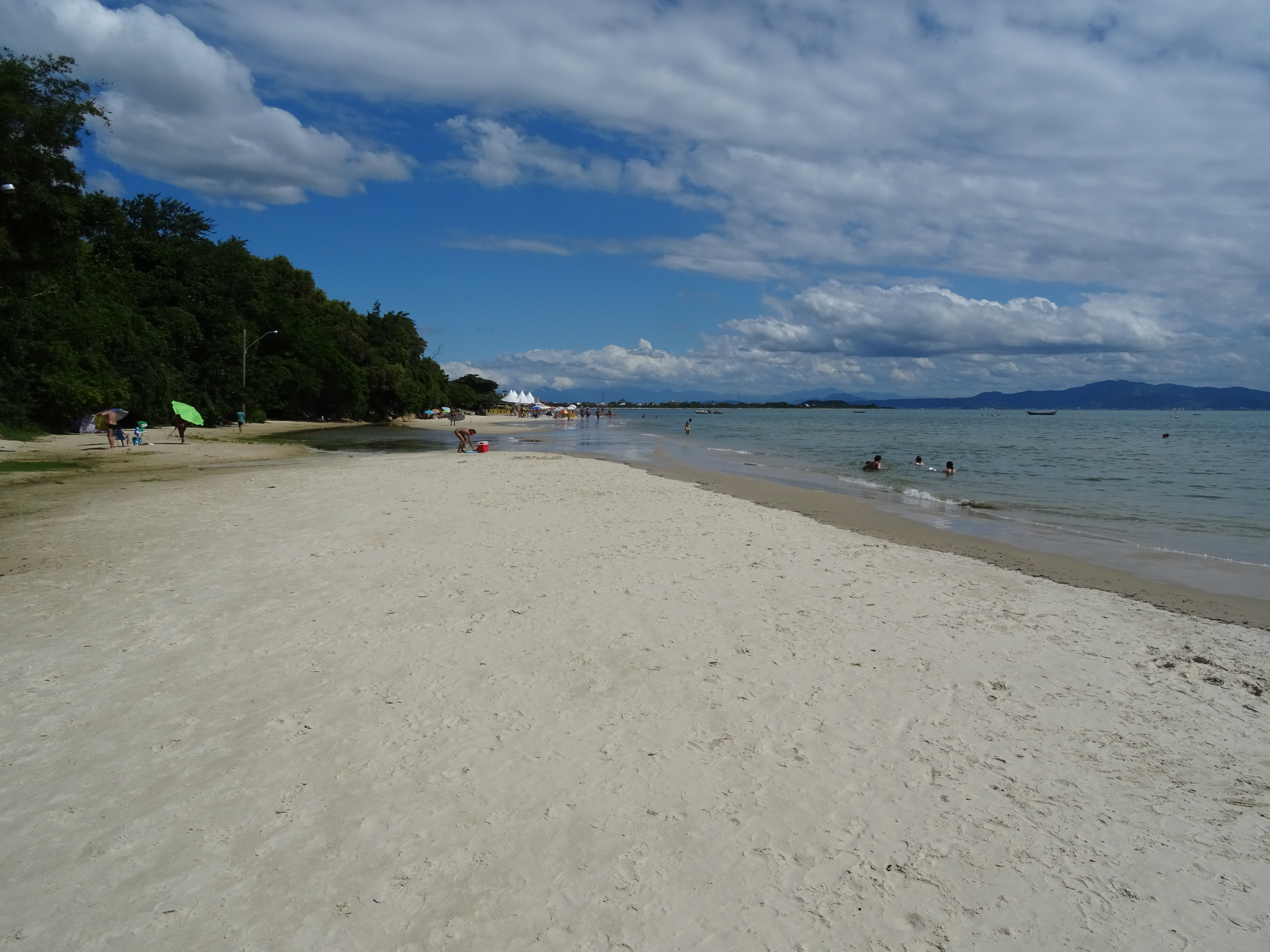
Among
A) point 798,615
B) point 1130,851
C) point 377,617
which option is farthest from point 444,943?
point 798,615

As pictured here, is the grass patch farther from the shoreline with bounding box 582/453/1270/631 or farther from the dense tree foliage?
the shoreline with bounding box 582/453/1270/631

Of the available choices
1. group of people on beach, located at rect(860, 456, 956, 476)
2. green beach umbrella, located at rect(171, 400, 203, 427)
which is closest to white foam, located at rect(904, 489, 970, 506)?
group of people on beach, located at rect(860, 456, 956, 476)

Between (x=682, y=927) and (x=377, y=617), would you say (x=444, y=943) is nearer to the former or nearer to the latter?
(x=682, y=927)

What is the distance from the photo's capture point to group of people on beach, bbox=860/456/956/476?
93.9 ft

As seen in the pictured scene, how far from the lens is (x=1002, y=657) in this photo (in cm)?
690

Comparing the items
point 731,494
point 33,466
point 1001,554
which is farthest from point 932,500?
point 33,466

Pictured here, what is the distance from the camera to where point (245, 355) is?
54.2 metres

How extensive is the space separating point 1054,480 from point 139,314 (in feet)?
163

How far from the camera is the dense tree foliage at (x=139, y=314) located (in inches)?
818

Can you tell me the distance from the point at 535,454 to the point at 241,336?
35968 millimetres

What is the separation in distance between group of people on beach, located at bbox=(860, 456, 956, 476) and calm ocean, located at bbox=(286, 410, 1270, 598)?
1.36 feet

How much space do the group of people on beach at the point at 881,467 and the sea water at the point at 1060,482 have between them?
0.23m

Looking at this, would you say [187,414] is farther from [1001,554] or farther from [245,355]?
[1001,554]

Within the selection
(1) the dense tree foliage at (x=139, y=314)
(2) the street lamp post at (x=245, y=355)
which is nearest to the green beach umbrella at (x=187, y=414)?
(1) the dense tree foliage at (x=139, y=314)
